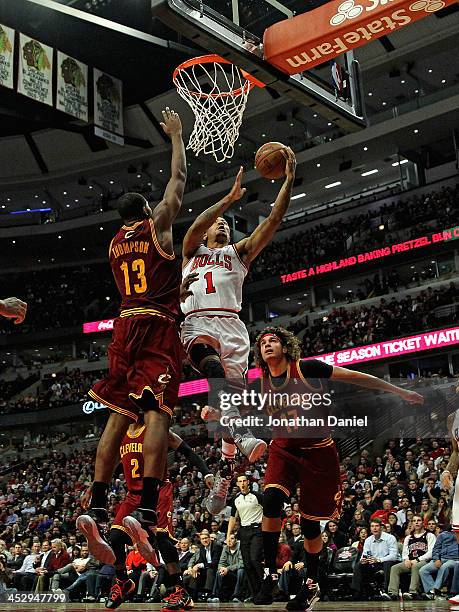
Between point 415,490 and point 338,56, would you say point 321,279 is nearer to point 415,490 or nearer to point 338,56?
point 415,490

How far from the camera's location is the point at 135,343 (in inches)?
187

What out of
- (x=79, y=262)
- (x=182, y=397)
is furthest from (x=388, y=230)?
(x=79, y=262)

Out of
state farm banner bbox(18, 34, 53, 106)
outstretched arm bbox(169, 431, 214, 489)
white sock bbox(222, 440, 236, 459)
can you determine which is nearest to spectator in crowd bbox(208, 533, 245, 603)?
outstretched arm bbox(169, 431, 214, 489)

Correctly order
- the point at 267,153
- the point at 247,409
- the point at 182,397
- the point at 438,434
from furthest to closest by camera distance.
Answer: the point at 182,397, the point at 438,434, the point at 247,409, the point at 267,153

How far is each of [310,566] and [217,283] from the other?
7.96 feet

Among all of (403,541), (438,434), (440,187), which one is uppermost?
(440,187)

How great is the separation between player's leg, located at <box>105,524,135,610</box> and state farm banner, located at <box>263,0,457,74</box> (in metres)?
5.30

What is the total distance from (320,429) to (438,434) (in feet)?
39.2

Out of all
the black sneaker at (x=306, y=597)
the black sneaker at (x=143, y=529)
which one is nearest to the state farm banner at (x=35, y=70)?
the black sneaker at (x=306, y=597)

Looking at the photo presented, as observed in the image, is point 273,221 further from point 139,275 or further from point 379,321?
point 379,321

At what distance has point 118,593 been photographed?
4.81 m

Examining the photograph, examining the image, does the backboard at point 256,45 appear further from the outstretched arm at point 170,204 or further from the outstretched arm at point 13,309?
the outstretched arm at point 13,309

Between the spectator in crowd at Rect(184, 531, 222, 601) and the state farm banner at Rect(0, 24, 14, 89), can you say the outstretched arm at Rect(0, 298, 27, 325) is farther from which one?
the state farm banner at Rect(0, 24, 14, 89)

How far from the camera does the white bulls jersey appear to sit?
6250mm
